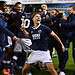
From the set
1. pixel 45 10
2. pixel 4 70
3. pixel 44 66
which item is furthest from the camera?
pixel 45 10

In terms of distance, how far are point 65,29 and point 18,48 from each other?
1370 millimetres

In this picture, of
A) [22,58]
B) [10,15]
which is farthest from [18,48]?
[10,15]

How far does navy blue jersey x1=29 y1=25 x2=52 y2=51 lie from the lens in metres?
9.41

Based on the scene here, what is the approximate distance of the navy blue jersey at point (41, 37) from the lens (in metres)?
9.41

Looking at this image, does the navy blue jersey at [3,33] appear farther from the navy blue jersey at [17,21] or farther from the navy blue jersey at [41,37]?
the navy blue jersey at [41,37]

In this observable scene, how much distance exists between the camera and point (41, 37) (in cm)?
944

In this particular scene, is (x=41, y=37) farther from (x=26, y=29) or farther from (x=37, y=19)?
(x=26, y=29)

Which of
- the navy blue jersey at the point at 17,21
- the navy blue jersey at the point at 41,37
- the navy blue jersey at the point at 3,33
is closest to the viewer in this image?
the navy blue jersey at the point at 41,37

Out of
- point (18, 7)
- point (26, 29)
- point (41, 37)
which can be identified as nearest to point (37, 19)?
point (41, 37)

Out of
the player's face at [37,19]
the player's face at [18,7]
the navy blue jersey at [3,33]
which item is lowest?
the navy blue jersey at [3,33]

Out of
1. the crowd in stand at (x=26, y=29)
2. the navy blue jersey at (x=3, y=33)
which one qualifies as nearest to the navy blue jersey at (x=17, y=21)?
the crowd in stand at (x=26, y=29)

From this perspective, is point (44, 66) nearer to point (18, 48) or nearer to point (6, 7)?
point (18, 48)

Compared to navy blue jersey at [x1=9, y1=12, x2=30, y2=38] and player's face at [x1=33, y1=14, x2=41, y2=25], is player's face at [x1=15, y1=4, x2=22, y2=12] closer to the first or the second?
navy blue jersey at [x1=9, y1=12, x2=30, y2=38]

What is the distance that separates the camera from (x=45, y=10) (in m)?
11.0
